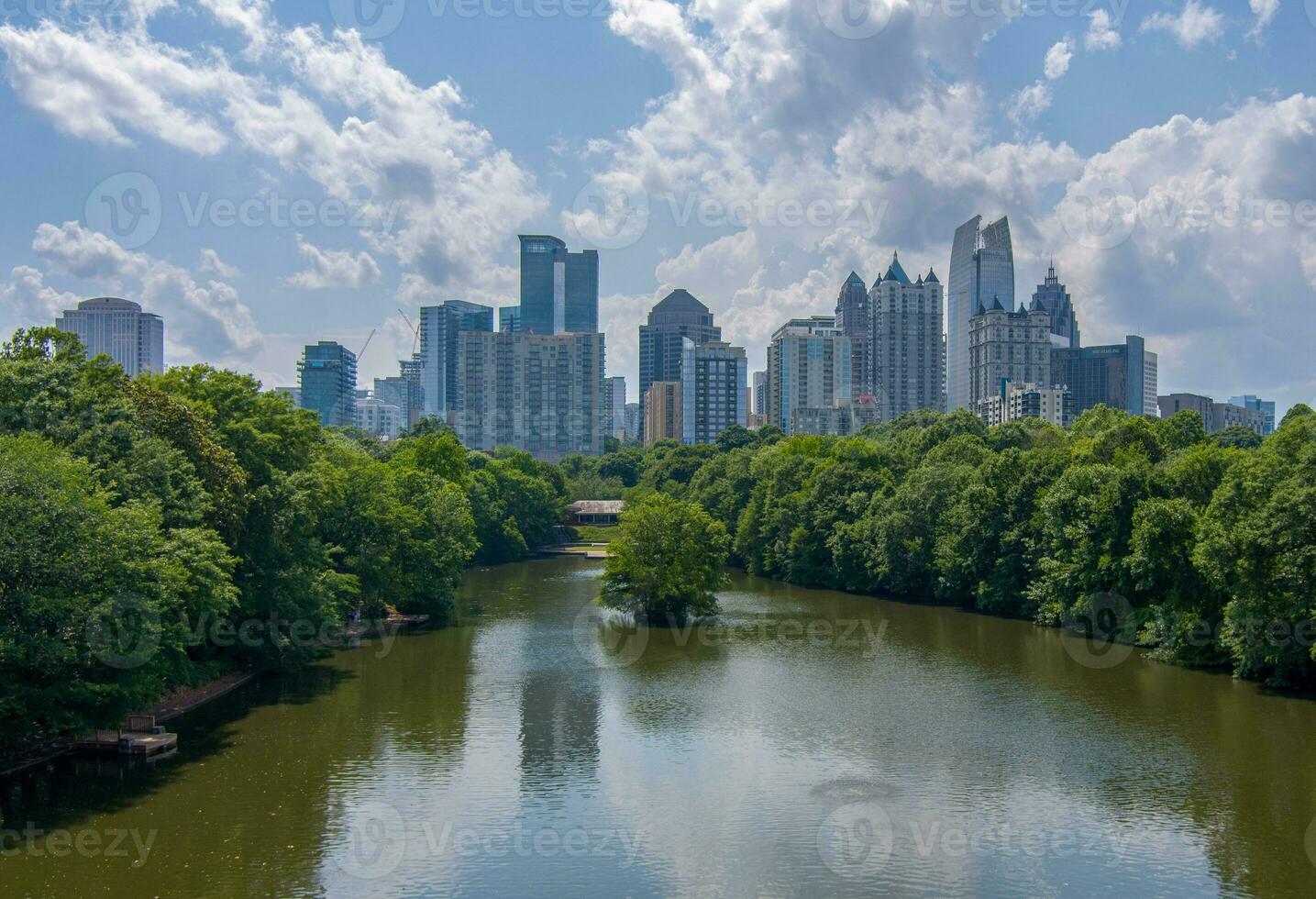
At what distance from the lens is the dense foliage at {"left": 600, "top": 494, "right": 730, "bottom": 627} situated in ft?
159

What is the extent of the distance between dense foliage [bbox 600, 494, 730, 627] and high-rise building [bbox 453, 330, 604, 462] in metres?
136

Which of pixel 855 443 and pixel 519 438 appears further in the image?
pixel 519 438

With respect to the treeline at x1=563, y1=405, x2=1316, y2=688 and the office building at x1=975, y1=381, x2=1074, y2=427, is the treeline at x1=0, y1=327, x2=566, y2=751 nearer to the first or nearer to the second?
the treeline at x1=563, y1=405, x2=1316, y2=688

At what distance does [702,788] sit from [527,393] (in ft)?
536

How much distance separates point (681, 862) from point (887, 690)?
16.0 metres

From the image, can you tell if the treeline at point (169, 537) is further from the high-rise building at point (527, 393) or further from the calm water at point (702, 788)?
the high-rise building at point (527, 393)

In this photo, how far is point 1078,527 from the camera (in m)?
43.1

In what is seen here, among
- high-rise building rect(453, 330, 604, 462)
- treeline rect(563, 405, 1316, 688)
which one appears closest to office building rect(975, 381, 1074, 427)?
high-rise building rect(453, 330, 604, 462)

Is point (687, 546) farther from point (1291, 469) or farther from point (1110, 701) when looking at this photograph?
point (1291, 469)

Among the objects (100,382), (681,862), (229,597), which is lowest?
(681,862)

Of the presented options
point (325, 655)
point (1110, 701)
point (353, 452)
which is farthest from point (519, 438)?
point (1110, 701)

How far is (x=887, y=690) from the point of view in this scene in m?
34.8

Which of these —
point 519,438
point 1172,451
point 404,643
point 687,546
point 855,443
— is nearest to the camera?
point 404,643

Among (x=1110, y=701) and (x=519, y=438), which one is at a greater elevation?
(x=519, y=438)
